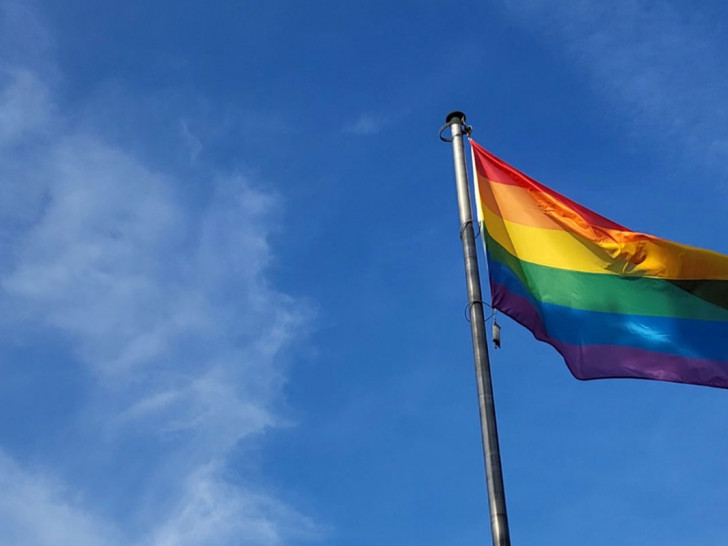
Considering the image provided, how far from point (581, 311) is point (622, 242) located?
1684 millimetres

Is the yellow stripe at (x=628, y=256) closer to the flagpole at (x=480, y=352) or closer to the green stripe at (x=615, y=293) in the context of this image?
the green stripe at (x=615, y=293)

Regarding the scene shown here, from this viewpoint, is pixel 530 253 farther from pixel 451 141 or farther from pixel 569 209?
pixel 451 141

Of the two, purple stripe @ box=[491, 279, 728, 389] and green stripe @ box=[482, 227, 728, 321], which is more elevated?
green stripe @ box=[482, 227, 728, 321]

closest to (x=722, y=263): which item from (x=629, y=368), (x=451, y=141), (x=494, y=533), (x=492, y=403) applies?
(x=629, y=368)

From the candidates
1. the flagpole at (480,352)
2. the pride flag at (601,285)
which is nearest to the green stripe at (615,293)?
the pride flag at (601,285)

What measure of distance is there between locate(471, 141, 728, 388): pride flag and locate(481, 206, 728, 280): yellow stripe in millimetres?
18

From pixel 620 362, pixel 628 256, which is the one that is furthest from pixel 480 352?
pixel 628 256

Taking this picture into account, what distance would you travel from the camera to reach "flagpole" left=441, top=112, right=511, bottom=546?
38.3 feet

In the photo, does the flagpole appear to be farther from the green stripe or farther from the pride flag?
the green stripe

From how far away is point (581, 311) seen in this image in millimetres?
15984

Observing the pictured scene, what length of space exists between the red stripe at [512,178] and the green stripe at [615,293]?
110cm

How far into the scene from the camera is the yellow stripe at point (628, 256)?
16312 mm

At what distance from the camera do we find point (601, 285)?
1638 cm

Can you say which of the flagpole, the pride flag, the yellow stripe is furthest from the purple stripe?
the yellow stripe
